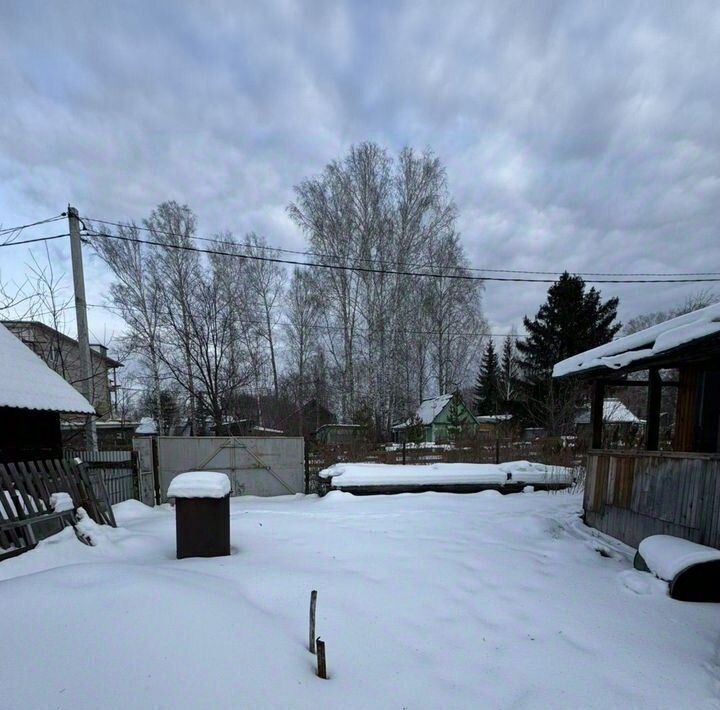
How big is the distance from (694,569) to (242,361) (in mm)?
17817

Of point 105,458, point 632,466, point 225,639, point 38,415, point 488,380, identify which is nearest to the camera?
point 225,639

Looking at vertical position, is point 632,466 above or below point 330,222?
below

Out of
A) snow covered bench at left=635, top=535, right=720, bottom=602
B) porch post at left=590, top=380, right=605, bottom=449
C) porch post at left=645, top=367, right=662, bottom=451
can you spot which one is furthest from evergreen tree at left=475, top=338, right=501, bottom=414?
snow covered bench at left=635, top=535, right=720, bottom=602

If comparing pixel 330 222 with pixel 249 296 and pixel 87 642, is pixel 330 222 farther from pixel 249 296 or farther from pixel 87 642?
pixel 87 642

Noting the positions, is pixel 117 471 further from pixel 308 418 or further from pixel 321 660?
pixel 308 418

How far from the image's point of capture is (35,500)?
14.4ft

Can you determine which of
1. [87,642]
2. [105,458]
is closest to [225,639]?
[87,642]

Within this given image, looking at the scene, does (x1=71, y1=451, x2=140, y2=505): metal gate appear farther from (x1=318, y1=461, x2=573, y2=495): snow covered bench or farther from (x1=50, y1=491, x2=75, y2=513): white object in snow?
(x1=318, y1=461, x2=573, y2=495): snow covered bench

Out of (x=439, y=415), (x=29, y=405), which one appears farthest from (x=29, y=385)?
(x=439, y=415)

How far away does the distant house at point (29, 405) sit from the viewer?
6.38m

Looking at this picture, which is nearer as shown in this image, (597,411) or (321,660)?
(321,660)

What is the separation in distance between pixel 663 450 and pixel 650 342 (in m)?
1.67

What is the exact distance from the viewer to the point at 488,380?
120 ft

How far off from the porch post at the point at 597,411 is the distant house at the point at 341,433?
8.53 meters
